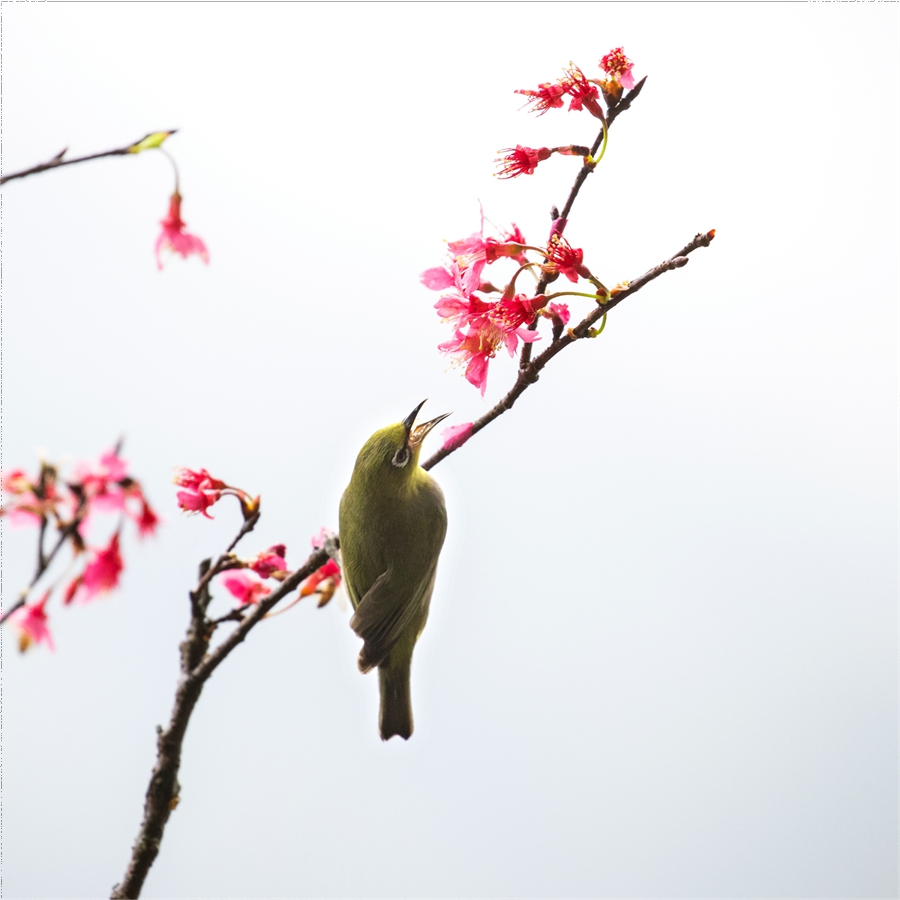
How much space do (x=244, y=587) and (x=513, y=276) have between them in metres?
0.46

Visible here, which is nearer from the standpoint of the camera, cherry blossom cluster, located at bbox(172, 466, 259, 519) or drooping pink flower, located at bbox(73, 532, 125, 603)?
drooping pink flower, located at bbox(73, 532, 125, 603)

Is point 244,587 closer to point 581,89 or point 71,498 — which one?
point 71,498

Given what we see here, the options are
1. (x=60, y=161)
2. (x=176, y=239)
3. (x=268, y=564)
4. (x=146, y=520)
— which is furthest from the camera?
(x=268, y=564)

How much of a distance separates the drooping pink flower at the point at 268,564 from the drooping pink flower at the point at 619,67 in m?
0.55

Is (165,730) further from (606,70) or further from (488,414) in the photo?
(606,70)

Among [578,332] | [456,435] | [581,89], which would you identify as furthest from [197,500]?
[581,89]

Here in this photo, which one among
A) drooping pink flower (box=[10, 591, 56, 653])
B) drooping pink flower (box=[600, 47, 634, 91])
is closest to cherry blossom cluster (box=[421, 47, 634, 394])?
drooping pink flower (box=[600, 47, 634, 91])

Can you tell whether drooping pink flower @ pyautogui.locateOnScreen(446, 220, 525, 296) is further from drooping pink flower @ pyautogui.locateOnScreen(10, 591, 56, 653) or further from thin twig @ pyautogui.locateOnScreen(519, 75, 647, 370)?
drooping pink flower @ pyautogui.locateOnScreen(10, 591, 56, 653)

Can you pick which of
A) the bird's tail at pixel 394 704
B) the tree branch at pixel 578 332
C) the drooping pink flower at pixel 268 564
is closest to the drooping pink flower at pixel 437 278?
the tree branch at pixel 578 332

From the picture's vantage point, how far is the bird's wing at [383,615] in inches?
31.5

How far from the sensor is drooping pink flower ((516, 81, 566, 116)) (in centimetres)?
73

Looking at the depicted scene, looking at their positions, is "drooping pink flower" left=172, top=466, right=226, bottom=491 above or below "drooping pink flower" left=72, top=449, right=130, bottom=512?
above

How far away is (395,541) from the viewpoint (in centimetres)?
88

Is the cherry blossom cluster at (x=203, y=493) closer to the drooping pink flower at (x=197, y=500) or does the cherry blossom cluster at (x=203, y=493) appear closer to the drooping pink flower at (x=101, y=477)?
the drooping pink flower at (x=197, y=500)
